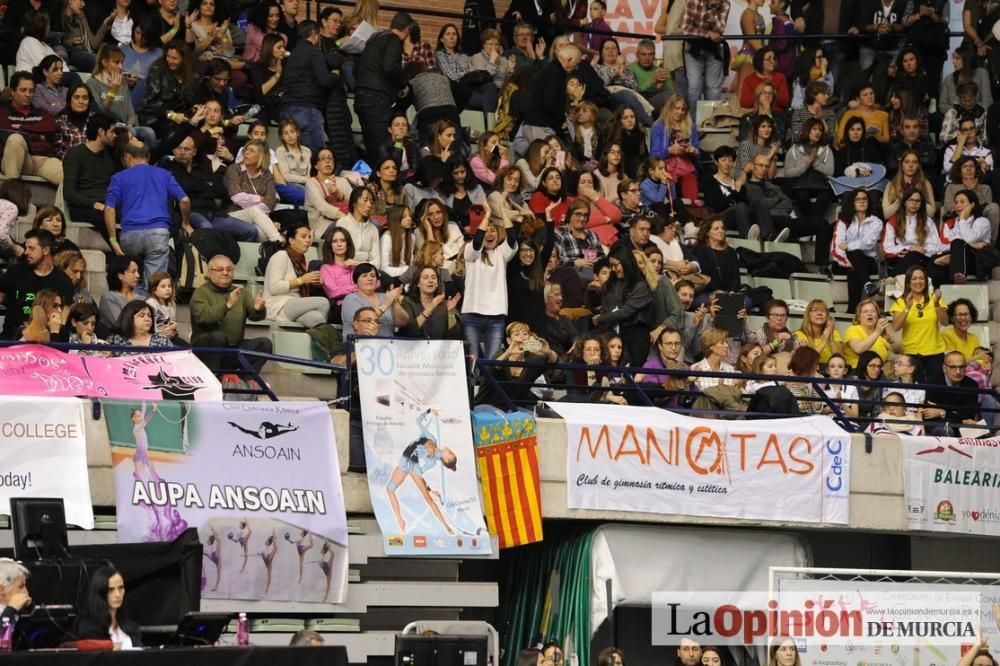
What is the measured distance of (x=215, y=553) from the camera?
55.1 ft

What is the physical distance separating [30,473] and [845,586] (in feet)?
22.2

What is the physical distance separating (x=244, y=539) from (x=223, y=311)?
2.44 meters

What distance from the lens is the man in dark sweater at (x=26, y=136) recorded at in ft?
66.9

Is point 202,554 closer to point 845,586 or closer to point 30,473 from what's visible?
point 30,473

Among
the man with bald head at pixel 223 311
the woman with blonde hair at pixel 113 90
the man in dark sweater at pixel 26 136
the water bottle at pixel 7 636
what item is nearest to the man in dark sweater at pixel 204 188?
the woman with blonde hair at pixel 113 90

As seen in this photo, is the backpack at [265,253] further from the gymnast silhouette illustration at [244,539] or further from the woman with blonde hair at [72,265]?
the gymnast silhouette illustration at [244,539]

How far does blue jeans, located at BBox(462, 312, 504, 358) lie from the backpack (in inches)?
76.6

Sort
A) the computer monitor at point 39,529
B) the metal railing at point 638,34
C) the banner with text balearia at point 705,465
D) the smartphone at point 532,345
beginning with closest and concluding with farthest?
the computer monitor at point 39,529
the banner with text balearia at point 705,465
the smartphone at point 532,345
the metal railing at point 638,34

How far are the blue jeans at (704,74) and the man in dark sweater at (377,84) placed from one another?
15.5ft

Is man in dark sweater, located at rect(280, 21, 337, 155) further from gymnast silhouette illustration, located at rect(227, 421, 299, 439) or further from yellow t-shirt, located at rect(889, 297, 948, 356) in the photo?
yellow t-shirt, located at rect(889, 297, 948, 356)

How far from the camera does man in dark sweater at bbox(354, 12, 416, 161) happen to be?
23.3 meters

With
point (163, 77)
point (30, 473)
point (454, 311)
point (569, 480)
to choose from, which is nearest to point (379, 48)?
point (163, 77)

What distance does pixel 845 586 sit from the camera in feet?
59.2

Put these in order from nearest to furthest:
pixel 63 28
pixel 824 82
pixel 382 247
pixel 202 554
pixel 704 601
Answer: pixel 202 554 < pixel 704 601 < pixel 382 247 < pixel 63 28 < pixel 824 82
